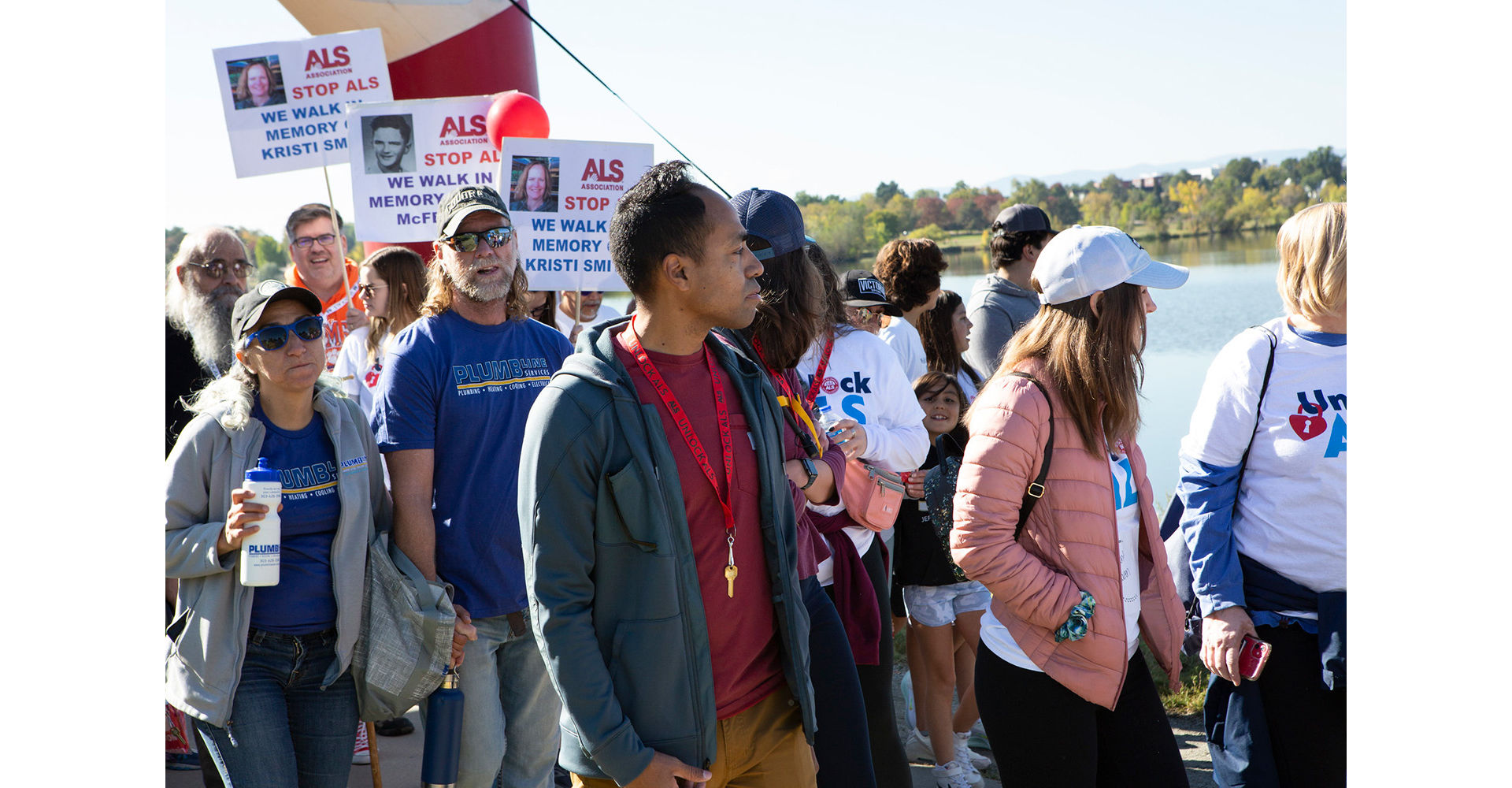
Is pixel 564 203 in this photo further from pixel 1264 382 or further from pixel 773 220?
pixel 1264 382

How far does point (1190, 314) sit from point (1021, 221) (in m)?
25.7

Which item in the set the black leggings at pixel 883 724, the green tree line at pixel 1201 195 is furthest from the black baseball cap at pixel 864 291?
the green tree line at pixel 1201 195

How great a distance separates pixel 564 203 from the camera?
5023mm

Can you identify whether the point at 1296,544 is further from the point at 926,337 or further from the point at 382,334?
the point at 382,334

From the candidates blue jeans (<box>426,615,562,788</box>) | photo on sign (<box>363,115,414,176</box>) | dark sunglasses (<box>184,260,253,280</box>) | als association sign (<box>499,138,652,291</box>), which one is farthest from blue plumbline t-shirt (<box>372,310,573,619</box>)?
photo on sign (<box>363,115,414,176</box>)

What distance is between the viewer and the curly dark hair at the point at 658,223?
2162mm

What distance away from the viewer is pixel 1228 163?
29.1 meters

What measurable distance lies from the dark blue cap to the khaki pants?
4.19 ft

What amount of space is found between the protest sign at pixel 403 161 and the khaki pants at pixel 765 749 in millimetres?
3622

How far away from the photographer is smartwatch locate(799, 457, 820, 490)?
2699mm

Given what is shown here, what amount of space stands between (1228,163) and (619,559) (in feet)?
100

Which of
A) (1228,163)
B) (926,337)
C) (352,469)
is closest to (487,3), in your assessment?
(926,337)

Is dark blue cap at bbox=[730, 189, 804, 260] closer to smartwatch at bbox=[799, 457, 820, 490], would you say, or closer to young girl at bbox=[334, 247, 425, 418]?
smartwatch at bbox=[799, 457, 820, 490]

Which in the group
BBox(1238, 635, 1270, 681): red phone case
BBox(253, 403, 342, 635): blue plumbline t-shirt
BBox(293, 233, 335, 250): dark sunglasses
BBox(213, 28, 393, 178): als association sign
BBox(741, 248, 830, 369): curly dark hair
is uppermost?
BBox(213, 28, 393, 178): als association sign
